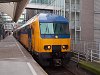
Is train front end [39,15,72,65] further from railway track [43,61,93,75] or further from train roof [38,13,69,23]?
railway track [43,61,93,75]

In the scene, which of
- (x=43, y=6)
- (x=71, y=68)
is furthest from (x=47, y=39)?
(x=43, y=6)

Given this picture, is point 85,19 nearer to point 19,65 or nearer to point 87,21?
point 87,21

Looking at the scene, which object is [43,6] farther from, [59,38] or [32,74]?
[32,74]

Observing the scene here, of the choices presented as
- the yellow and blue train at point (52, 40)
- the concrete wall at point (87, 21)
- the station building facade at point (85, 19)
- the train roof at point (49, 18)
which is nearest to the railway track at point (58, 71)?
the yellow and blue train at point (52, 40)

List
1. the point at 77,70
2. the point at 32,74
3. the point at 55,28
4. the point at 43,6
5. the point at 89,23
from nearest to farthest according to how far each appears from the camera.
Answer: the point at 32,74
the point at 77,70
the point at 55,28
the point at 89,23
the point at 43,6

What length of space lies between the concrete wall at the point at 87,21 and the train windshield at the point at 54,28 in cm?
777

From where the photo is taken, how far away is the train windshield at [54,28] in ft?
60.0

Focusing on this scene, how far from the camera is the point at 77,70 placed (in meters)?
17.2

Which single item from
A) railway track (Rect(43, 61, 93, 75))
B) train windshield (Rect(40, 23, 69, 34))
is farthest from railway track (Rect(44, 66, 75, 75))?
train windshield (Rect(40, 23, 69, 34))

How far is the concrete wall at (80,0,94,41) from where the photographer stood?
2628 cm

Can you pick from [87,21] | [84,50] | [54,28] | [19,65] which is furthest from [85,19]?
[19,65]

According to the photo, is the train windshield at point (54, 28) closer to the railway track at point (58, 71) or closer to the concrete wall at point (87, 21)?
the railway track at point (58, 71)

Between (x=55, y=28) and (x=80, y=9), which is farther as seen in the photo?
(x=80, y=9)

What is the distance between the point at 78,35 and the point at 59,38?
10.3 meters
